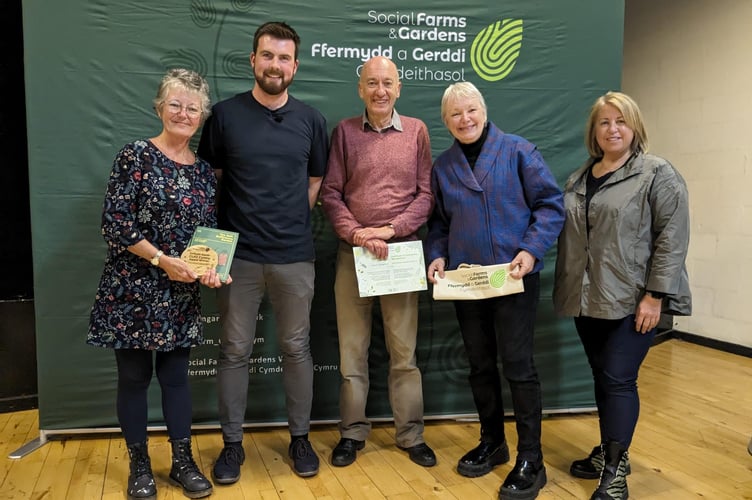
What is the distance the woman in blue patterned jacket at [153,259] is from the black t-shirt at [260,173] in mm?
104

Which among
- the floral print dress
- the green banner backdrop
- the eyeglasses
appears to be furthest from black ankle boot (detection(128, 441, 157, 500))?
the eyeglasses

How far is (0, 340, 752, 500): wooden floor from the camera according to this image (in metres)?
2.17

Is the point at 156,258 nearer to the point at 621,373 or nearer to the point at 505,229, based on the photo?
the point at 505,229

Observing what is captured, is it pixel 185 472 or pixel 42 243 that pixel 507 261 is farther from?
pixel 42 243

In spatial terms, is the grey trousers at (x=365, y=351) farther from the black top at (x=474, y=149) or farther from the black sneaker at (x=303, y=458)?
the black top at (x=474, y=149)

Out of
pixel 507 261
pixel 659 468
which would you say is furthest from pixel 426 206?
pixel 659 468

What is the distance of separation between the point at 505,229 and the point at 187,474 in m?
1.47

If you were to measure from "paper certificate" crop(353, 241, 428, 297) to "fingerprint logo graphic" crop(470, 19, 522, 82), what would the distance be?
3.43 ft

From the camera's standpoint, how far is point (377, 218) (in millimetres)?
2291

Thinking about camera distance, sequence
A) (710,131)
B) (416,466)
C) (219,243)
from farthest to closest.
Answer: (710,131) < (416,466) < (219,243)

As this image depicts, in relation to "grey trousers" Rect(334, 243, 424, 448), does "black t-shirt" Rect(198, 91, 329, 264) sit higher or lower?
higher

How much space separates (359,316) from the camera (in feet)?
7.89

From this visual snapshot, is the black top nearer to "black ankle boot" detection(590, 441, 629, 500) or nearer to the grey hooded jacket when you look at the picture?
the grey hooded jacket

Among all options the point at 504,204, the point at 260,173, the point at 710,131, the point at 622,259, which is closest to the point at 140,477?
the point at 260,173
